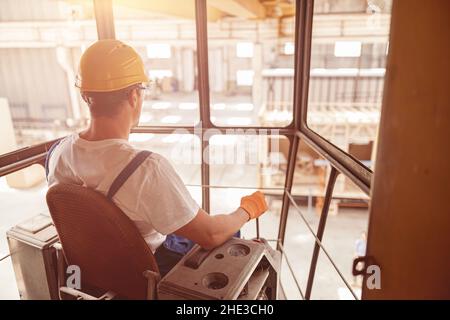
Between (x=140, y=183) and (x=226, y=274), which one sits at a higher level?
(x=140, y=183)

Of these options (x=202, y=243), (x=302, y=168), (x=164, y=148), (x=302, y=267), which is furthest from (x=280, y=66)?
(x=202, y=243)

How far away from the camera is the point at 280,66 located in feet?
28.5

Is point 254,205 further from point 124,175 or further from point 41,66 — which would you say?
point 41,66

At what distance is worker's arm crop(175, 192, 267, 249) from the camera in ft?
3.71

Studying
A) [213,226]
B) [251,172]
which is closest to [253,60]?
[251,172]

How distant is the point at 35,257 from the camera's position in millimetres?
1617

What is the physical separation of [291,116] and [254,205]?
1.01m

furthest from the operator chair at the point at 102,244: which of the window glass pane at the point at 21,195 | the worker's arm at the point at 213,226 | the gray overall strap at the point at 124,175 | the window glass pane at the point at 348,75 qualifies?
the window glass pane at the point at 348,75

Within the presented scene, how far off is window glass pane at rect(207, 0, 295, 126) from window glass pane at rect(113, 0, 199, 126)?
73 centimetres

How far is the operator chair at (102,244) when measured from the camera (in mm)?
1006

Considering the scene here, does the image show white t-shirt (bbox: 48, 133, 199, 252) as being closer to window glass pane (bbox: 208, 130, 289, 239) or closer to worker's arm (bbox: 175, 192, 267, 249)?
worker's arm (bbox: 175, 192, 267, 249)

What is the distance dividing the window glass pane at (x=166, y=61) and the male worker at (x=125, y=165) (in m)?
4.77

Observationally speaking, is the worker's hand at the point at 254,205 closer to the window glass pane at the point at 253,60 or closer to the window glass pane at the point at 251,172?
the window glass pane at the point at 253,60
